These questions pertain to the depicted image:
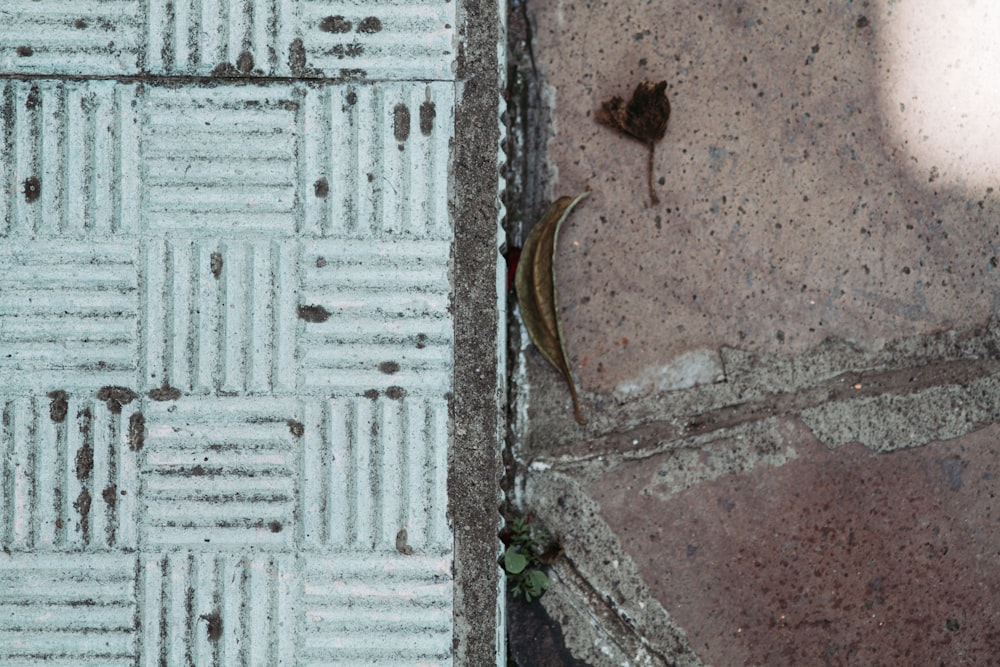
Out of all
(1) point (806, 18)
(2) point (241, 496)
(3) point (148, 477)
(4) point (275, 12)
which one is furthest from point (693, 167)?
(3) point (148, 477)

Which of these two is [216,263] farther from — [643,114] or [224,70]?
[643,114]

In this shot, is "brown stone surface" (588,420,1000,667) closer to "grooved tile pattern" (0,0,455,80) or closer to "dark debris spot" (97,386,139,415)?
"dark debris spot" (97,386,139,415)

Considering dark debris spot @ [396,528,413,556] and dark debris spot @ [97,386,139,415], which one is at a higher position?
dark debris spot @ [97,386,139,415]

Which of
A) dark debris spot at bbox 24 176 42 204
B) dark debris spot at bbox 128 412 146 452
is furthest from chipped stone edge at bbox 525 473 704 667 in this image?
dark debris spot at bbox 24 176 42 204

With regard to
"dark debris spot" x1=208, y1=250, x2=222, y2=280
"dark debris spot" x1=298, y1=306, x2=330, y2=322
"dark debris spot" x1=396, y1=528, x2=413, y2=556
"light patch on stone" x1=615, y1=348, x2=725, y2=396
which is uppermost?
"dark debris spot" x1=208, y1=250, x2=222, y2=280

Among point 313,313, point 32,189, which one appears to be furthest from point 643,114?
point 32,189

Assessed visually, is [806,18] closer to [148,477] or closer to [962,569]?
[962,569]

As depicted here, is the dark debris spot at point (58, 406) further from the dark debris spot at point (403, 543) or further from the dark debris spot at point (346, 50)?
the dark debris spot at point (346, 50)
